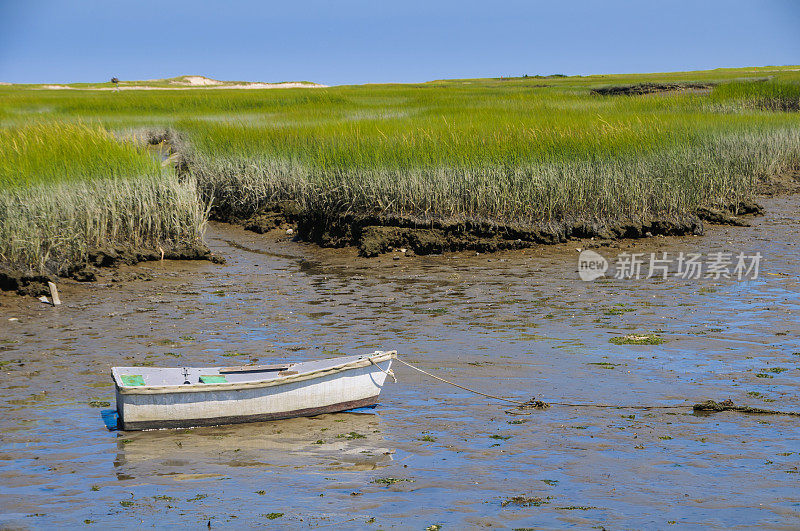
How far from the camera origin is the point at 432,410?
7625 mm

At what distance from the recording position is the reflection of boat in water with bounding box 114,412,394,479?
6.35 metres

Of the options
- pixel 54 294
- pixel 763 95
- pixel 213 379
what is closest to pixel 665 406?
pixel 213 379

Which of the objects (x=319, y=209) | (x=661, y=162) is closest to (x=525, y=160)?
(x=661, y=162)

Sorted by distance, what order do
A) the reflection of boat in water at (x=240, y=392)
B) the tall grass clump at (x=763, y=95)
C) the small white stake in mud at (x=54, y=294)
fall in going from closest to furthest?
the reflection of boat in water at (x=240, y=392)
the small white stake in mud at (x=54, y=294)
the tall grass clump at (x=763, y=95)

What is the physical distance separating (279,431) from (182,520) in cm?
193

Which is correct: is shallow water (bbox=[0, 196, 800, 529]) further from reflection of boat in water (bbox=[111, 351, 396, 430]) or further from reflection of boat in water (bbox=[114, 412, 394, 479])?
reflection of boat in water (bbox=[111, 351, 396, 430])

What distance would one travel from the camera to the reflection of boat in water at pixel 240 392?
22.9 ft

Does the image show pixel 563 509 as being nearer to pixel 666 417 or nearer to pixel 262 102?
pixel 666 417

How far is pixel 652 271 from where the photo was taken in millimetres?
14062

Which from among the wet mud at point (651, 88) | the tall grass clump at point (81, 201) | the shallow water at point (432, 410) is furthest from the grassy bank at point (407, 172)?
the wet mud at point (651, 88)

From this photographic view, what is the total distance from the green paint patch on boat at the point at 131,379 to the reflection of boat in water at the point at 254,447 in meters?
0.46

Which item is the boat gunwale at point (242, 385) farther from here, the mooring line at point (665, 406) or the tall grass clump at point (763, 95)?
the tall grass clump at point (763, 95)

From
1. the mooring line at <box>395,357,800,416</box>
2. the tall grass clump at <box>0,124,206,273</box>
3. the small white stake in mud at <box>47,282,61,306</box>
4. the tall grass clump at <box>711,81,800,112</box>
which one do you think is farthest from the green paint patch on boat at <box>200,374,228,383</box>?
the tall grass clump at <box>711,81,800,112</box>

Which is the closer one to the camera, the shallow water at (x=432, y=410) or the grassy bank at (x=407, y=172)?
the shallow water at (x=432, y=410)
